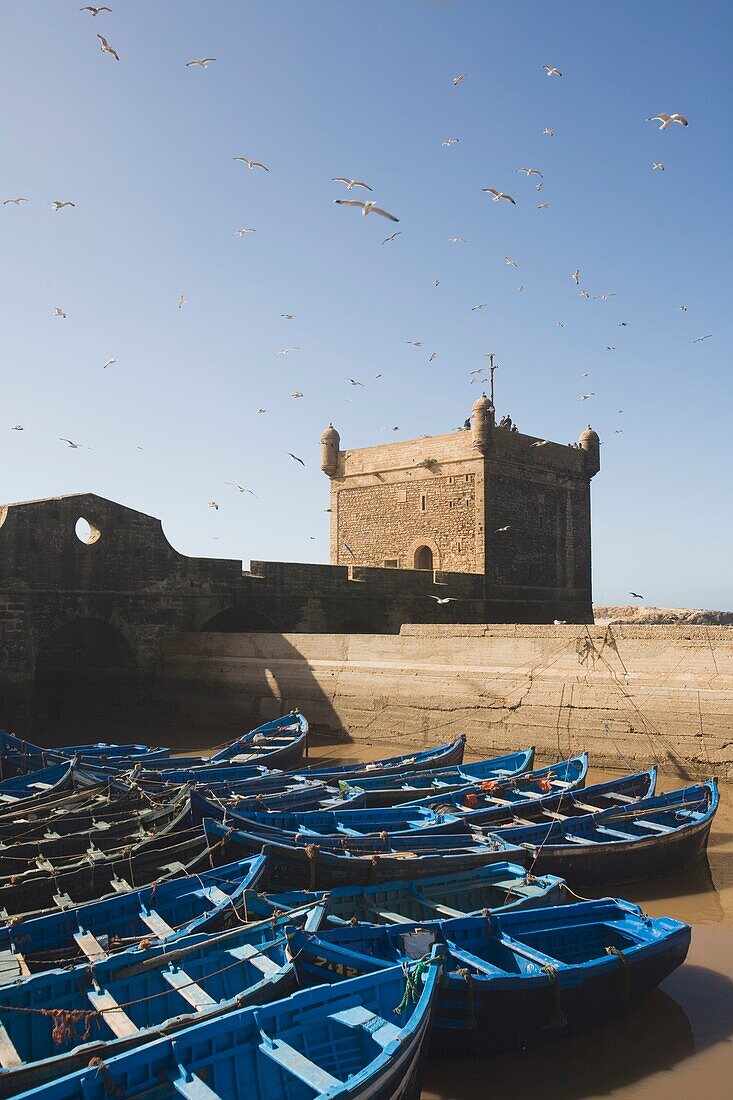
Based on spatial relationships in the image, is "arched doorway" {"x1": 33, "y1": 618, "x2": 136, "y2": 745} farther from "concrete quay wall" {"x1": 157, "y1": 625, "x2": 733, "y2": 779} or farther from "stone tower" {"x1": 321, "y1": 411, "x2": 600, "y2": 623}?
"stone tower" {"x1": 321, "y1": 411, "x2": 600, "y2": 623}

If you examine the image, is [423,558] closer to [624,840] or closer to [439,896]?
[624,840]

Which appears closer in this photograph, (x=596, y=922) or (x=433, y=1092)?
(x=433, y=1092)

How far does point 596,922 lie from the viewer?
721 cm

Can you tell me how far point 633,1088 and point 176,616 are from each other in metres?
18.2

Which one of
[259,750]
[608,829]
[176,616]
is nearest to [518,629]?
[259,750]

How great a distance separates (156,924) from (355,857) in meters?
2.10

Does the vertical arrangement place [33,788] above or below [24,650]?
below

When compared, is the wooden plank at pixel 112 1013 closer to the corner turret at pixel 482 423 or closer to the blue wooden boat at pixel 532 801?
the blue wooden boat at pixel 532 801

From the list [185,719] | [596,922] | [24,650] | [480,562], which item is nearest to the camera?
[596,922]

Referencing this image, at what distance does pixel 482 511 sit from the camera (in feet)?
98.0

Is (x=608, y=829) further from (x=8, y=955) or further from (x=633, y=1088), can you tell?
(x=8, y=955)

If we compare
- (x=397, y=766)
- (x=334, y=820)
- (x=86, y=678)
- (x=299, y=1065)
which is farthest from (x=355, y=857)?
(x=86, y=678)

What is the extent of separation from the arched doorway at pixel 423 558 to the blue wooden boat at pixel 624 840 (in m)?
21.4

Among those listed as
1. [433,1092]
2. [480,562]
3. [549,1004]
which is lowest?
[433,1092]
